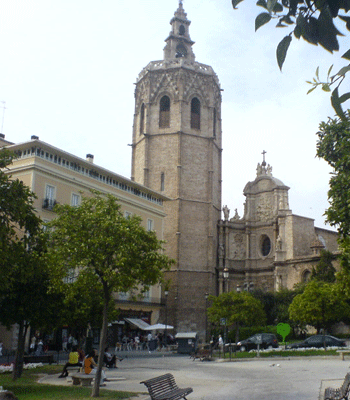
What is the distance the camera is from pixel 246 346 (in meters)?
32.0

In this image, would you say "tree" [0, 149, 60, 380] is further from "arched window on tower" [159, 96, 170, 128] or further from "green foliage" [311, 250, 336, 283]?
"arched window on tower" [159, 96, 170, 128]

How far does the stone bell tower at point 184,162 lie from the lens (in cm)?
4841

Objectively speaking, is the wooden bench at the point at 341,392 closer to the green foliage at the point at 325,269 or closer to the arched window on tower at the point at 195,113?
the green foliage at the point at 325,269

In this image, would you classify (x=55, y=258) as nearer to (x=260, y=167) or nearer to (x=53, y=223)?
(x=53, y=223)

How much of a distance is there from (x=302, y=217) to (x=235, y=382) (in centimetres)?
3681

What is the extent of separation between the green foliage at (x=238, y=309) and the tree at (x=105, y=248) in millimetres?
18418

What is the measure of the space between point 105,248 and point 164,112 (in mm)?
41271

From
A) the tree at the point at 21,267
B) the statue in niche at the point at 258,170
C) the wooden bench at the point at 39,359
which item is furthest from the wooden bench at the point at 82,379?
the statue in niche at the point at 258,170

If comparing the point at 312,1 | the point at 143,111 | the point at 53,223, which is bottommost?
the point at 312,1

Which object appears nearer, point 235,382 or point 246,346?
point 235,382

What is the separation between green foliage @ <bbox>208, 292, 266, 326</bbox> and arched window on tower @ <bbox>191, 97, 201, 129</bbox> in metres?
24.3

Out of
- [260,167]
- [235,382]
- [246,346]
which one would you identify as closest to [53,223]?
[235,382]

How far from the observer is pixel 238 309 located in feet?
105

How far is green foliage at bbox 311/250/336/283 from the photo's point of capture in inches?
1688
